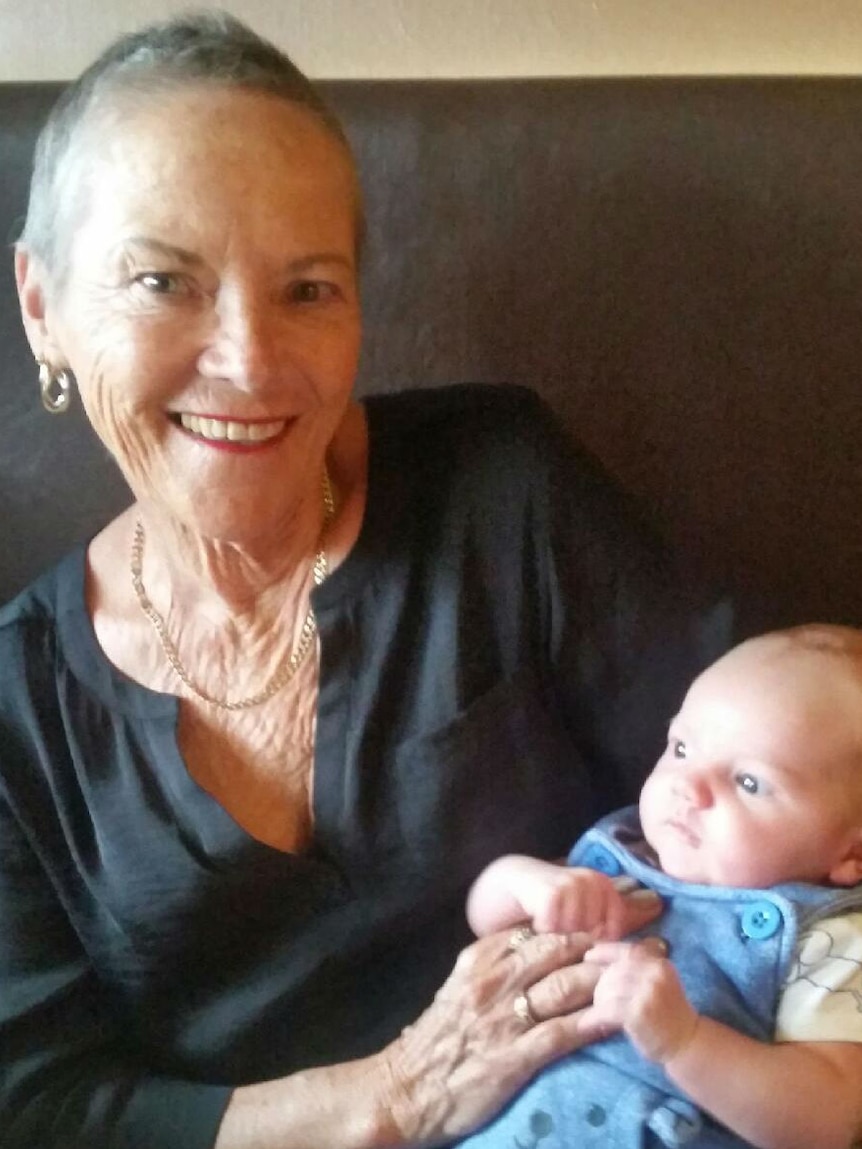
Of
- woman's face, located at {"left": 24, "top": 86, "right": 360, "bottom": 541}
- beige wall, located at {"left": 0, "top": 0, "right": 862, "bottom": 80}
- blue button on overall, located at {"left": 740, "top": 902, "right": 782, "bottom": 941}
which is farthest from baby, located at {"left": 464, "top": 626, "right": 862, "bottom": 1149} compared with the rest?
beige wall, located at {"left": 0, "top": 0, "right": 862, "bottom": 80}

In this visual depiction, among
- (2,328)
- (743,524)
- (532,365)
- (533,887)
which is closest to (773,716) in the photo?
(533,887)

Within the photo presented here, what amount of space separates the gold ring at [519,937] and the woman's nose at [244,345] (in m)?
0.46

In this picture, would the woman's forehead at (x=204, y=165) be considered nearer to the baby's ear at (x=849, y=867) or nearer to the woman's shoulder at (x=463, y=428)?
the woman's shoulder at (x=463, y=428)

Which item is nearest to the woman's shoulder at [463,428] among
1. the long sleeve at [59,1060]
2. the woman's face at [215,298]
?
the woman's face at [215,298]

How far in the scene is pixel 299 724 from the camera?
1030 millimetres

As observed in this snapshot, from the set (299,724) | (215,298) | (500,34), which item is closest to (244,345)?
(215,298)

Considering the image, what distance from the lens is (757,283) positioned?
1.15 m

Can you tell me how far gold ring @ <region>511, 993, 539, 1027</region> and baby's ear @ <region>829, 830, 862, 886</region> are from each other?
24cm

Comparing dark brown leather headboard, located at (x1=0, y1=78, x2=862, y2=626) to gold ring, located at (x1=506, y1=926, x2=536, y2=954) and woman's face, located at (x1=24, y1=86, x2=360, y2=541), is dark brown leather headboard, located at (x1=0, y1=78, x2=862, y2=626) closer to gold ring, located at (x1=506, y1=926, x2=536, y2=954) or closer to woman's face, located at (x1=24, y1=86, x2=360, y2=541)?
woman's face, located at (x1=24, y1=86, x2=360, y2=541)

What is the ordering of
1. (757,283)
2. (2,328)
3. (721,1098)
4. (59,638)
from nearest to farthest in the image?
(721,1098), (59,638), (757,283), (2,328)

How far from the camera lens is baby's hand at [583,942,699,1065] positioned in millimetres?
793

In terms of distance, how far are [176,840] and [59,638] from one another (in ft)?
0.66

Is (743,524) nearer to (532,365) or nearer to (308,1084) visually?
(532,365)

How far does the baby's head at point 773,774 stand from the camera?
875 millimetres
